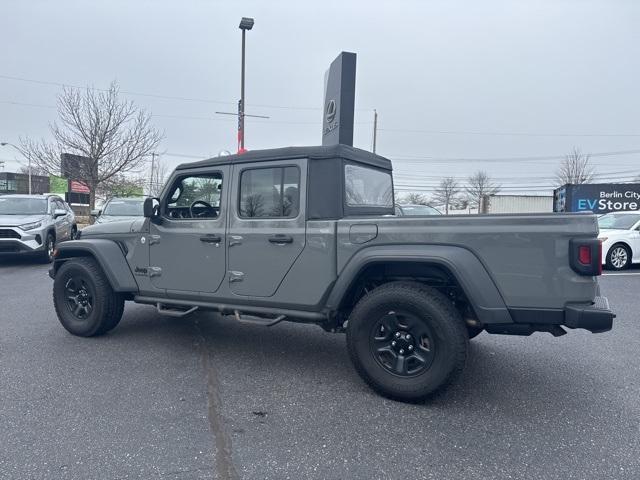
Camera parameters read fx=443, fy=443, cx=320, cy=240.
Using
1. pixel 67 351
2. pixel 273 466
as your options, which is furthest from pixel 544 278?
pixel 67 351

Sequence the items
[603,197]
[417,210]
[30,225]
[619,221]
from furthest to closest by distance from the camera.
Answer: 1. [603,197]
2. [417,210]
3. [619,221]
4. [30,225]

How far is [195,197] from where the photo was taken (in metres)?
4.52

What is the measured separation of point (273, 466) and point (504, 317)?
1.81 metres

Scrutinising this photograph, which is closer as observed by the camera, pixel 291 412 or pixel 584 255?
pixel 584 255

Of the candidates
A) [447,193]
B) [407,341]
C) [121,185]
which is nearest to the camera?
[407,341]

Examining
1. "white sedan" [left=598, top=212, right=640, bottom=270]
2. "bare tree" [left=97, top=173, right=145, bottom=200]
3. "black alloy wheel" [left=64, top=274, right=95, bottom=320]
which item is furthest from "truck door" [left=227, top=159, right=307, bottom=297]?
"bare tree" [left=97, top=173, right=145, bottom=200]

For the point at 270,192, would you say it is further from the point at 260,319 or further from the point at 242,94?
the point at 242,94

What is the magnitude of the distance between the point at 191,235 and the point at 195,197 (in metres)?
0.46

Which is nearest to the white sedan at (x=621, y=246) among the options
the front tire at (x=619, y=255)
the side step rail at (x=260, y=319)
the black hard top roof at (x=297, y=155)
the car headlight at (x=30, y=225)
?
the front tire at (x=619, y=255)

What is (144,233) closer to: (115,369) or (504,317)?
(115,369)

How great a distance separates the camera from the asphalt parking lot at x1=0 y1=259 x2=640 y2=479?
2.54 metres

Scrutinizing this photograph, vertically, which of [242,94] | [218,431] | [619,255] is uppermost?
[242,94]

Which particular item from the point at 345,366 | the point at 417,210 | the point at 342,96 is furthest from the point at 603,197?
the point at 345,366

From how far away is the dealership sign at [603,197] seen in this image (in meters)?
24.4
